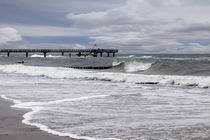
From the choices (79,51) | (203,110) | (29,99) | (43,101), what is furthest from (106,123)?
(79,51)

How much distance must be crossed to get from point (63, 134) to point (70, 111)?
2201 millimetres

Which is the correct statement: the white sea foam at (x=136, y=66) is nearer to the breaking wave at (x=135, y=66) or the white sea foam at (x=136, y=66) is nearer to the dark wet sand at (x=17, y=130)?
the breaking wave at (x=135, y=66)

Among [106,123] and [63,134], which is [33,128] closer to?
[63,134]

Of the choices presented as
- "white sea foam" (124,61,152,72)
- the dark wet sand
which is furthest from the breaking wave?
the dark wet sand

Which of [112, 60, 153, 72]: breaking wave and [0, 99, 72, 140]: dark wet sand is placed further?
[112, 60, 153, 72]: breaking wave

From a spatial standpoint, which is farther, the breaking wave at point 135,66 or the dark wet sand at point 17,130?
the breaking wave at point 135,66

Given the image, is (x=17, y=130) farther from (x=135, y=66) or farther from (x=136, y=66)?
(x=136, y=66)

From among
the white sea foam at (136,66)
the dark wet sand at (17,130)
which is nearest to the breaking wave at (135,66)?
the white sea foam at (136,66)

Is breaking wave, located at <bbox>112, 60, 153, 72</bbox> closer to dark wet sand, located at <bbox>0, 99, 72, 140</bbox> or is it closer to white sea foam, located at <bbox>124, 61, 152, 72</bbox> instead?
white sea foam, located at <bbox>124, 61, 152, 72</bbox>

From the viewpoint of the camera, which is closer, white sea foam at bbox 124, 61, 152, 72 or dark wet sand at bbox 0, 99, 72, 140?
dark wet sand at bbox 0, 99, 72, 140

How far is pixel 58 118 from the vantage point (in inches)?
255

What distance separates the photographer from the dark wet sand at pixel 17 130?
491cm

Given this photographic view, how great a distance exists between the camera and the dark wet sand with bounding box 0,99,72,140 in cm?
491

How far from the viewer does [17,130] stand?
17.6 feet
